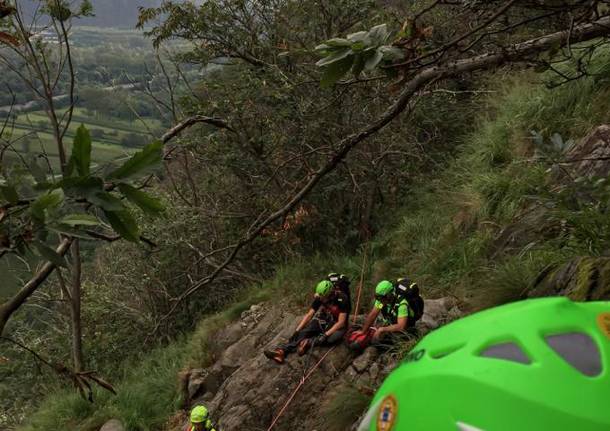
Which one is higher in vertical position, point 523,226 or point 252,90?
point 252,90

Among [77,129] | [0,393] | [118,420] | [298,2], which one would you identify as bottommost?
[0,393]

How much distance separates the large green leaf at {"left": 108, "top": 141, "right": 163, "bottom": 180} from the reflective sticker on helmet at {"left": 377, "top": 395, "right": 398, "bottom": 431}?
1.12 metres

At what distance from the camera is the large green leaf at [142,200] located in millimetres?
1308

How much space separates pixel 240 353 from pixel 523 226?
178 inches

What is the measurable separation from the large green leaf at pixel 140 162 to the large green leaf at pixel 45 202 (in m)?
0.14

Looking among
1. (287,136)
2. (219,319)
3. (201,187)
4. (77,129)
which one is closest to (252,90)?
(287,136)

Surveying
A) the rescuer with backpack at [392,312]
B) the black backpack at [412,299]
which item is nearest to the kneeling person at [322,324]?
the rescuer with backpack at [392,312]

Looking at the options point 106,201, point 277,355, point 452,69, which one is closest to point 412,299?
point 277,355

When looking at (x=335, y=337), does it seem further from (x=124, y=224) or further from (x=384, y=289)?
(x=124, y=224)

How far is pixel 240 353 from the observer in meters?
8.20

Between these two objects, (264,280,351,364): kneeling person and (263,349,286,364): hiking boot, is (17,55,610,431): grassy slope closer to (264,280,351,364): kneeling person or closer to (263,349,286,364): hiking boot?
(264,280,351,364): kneeling person

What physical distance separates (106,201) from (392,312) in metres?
4.81

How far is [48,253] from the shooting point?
4.00 feet

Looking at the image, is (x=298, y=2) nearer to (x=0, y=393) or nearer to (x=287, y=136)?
(x=287, y=136)
